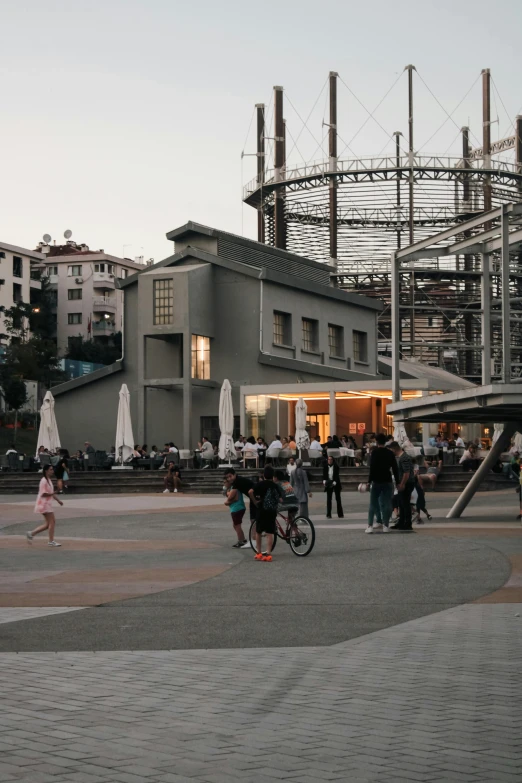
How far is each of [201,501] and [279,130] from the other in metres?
47.5

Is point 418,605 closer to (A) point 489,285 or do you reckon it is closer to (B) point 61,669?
(B) point 61,669

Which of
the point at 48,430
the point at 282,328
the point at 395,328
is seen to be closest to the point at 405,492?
the point at 395,328

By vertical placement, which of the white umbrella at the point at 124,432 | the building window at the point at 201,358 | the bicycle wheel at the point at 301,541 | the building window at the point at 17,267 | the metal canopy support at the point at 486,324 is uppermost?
the building window at the point at 17,267

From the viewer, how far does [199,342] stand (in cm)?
5038

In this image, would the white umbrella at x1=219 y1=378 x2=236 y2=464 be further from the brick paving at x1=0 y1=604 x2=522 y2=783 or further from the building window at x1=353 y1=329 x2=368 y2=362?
the brick paving at x1=0 y1=604 x2=522 y2=783

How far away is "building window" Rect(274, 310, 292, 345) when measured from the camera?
51.3m

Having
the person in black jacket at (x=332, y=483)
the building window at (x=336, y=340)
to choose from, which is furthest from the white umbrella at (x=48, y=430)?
the person in black jacket at (x=332, y=483)

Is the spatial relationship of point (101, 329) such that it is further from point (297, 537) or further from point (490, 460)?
point (297, 537)

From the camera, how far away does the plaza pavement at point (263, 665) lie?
590 centimetres

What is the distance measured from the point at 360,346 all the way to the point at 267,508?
40750mm

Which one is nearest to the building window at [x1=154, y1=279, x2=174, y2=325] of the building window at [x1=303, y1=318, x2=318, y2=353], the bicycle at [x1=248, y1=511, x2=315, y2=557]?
the building window at [x1=303, y1=318, x2=318, y2=353]

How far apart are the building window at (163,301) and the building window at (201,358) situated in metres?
1.58

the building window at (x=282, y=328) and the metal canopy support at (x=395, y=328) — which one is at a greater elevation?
the building window at (x=282, y=328)

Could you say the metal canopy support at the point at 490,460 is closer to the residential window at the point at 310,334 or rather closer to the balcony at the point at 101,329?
the residential window at the point at 310,334
